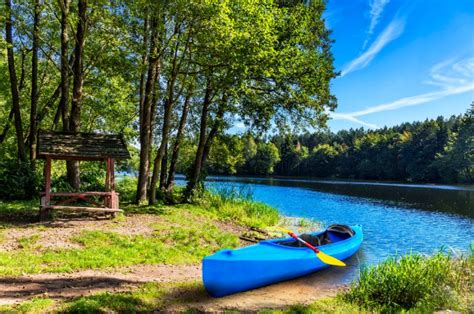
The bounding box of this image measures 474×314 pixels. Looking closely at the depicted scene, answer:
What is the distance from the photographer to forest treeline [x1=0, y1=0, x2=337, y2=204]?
582 inches

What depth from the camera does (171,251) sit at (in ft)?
34.2

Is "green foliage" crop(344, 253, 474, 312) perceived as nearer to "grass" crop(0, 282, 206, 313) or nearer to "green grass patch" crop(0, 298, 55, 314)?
"grass" crop(0, 282, 206, 313)

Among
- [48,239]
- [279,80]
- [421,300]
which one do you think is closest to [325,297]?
[421,300]

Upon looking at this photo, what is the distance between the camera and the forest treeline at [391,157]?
2901 inches

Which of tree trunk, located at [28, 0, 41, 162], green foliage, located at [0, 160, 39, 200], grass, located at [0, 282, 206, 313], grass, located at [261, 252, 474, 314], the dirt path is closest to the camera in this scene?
grass, located at [0, 282, 206, 313]

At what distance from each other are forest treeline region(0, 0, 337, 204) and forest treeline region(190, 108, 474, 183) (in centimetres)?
3394

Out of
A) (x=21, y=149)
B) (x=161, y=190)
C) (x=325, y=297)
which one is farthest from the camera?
→ (x=161, y=190)

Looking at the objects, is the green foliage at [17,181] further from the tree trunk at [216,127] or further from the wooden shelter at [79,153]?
the tree trunk at [216,127]

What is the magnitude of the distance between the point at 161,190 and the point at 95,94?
716 centimetres

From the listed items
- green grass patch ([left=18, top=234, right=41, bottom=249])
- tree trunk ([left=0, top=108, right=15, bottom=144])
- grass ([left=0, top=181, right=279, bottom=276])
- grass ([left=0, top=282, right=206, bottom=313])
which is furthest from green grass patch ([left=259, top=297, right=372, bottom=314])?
tree trunk ([left=0, top=108, right=15, bottom=144])

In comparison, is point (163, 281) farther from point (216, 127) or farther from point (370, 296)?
point (216, 127)

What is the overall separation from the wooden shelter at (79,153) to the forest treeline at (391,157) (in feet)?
140

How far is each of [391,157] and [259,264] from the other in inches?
3624

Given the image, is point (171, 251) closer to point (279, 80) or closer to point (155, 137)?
point (279, 80)
